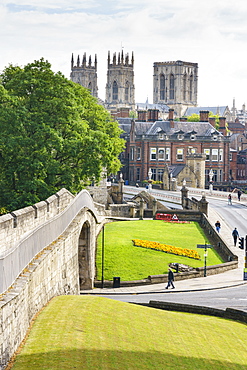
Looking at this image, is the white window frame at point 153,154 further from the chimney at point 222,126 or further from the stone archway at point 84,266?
the stone archway at point 84,266

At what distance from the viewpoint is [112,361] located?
18453 millimetres

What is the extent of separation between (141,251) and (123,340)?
26.6 metres

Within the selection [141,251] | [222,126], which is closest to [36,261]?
[141,251]

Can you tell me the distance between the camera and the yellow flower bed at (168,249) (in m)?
49.0

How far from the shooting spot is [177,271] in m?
45.2

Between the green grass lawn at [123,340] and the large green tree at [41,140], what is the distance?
52.9 feet

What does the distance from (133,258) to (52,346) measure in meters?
27.7

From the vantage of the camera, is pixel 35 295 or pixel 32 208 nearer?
pixel 35 295

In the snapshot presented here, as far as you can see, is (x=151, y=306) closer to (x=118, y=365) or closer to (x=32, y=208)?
(x=32, y=208)

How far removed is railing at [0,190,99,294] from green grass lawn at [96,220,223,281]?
33.8 ft

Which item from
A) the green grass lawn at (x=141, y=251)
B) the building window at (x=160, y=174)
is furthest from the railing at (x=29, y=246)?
the building window at (x=160, y=174)

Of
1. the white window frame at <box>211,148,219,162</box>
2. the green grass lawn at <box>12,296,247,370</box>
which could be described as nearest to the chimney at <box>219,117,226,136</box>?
the white window frame at <box>211,148,219,162</box>

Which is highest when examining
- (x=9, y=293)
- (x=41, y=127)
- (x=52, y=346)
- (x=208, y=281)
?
(x=41, y=127)

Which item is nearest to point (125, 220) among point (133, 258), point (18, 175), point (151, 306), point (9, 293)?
point (133, 258)
